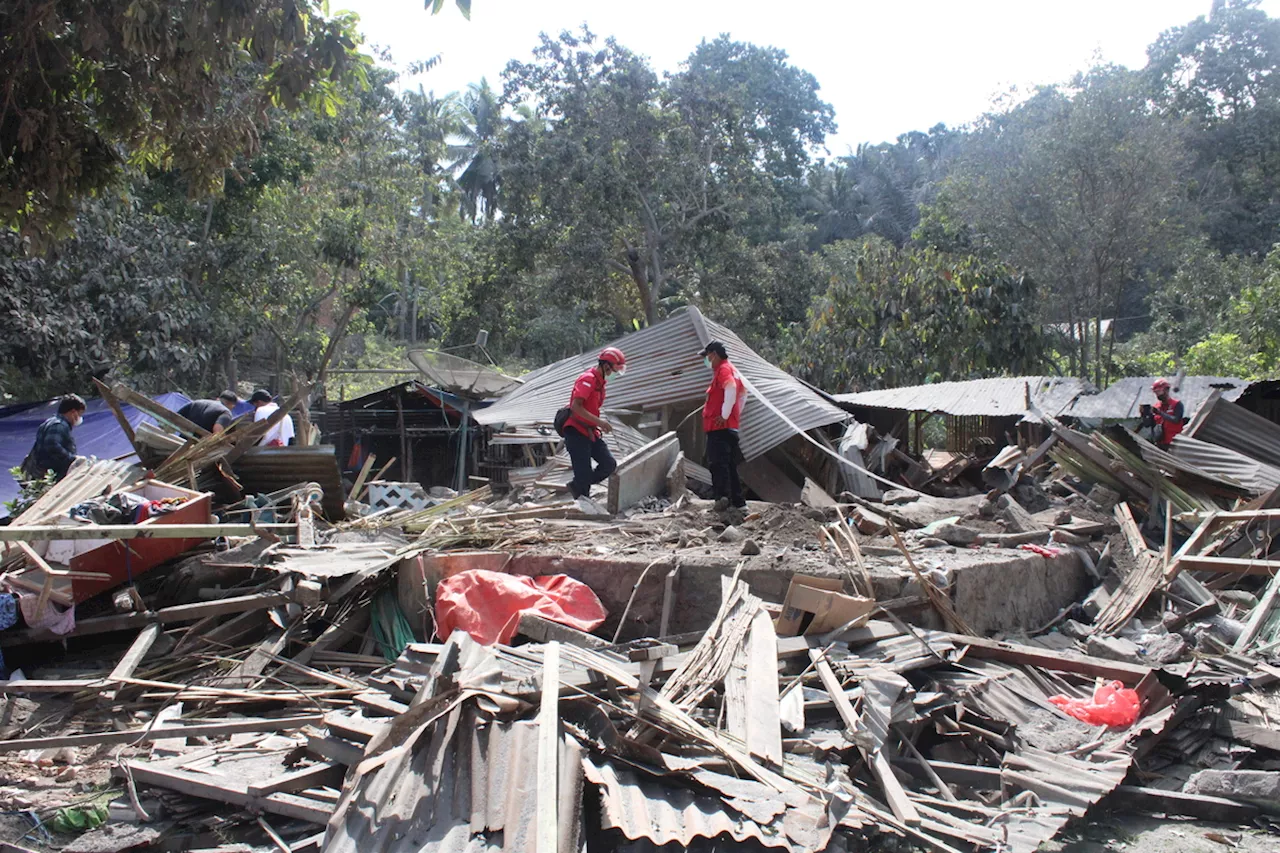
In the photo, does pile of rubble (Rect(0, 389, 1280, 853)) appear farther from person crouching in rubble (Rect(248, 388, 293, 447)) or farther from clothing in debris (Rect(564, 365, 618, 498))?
person crouching in rubble (Rect(248, 388, 293, 447))

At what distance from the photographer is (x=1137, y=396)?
11703 mm

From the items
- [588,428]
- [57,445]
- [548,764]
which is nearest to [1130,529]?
[588,428]

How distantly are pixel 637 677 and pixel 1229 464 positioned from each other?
6714 mm

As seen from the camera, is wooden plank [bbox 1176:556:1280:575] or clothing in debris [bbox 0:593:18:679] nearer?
clothing in debris [bbox 0:593:18:679]

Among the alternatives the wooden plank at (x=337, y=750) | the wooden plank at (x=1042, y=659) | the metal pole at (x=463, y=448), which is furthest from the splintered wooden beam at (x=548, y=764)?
the metal pole at (x=463, y=448)

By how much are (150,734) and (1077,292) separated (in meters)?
21.9

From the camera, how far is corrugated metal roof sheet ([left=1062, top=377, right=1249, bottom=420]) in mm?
11203

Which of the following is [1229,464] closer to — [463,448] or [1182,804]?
[1182,804]

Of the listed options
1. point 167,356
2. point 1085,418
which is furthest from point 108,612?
point 1085,418

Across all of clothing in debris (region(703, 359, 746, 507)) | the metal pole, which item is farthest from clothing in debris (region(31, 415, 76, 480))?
the metal pole

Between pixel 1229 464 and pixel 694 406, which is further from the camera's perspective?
pixel 694 406

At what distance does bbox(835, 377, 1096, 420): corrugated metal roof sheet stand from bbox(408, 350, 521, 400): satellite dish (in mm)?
5441

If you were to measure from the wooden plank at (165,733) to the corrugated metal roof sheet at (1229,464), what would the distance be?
7.43m

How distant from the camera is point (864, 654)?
4.83m
